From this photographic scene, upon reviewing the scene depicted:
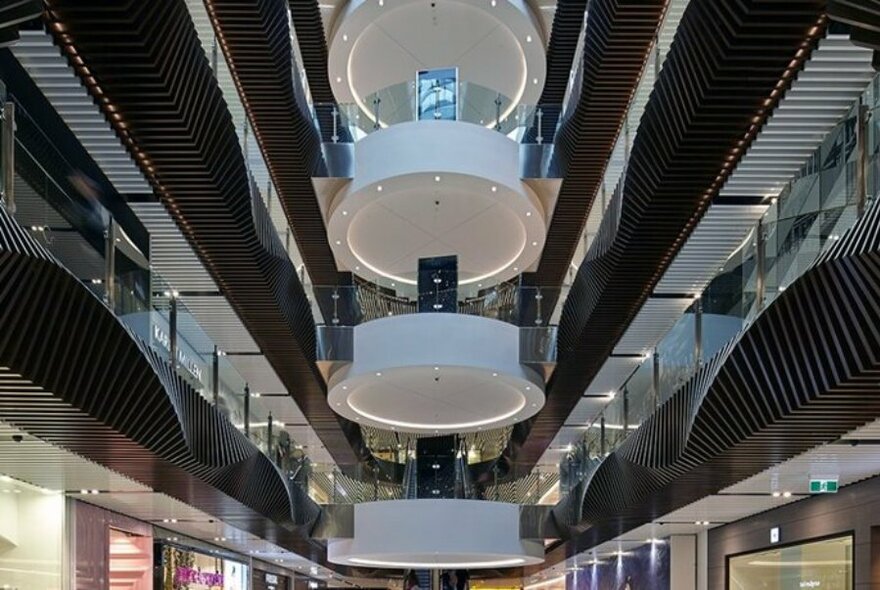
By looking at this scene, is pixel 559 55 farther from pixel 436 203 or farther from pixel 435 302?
Answer: pixel 435 302

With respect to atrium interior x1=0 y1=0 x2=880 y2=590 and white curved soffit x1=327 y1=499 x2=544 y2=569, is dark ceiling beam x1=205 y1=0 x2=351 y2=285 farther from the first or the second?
white curved soffit x1=327 y1=499 x2=544 y2=569

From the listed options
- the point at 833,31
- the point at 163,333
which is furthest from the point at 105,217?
the point at 833,31

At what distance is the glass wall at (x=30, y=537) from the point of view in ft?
44.9

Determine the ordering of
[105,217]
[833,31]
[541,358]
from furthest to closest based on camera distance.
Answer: [541,358] → [105,217] → [833,31]

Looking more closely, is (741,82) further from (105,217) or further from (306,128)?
(306,128)

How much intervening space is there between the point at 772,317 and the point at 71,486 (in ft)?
32.6

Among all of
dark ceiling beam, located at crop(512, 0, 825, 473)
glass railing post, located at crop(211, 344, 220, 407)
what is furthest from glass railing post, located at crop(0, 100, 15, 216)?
glass railing post, located at crop(211, 344, 220, 407)

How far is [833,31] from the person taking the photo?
6246 mm

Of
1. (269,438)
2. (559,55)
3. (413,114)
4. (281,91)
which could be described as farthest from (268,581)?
(281,91)

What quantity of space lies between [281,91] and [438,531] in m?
12.5

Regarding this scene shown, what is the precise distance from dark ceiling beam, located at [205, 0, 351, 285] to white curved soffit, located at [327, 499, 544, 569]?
640 cm

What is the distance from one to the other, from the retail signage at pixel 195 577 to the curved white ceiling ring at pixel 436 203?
668cm

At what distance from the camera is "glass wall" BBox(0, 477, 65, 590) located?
13.7 metres

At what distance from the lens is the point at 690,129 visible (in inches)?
305
